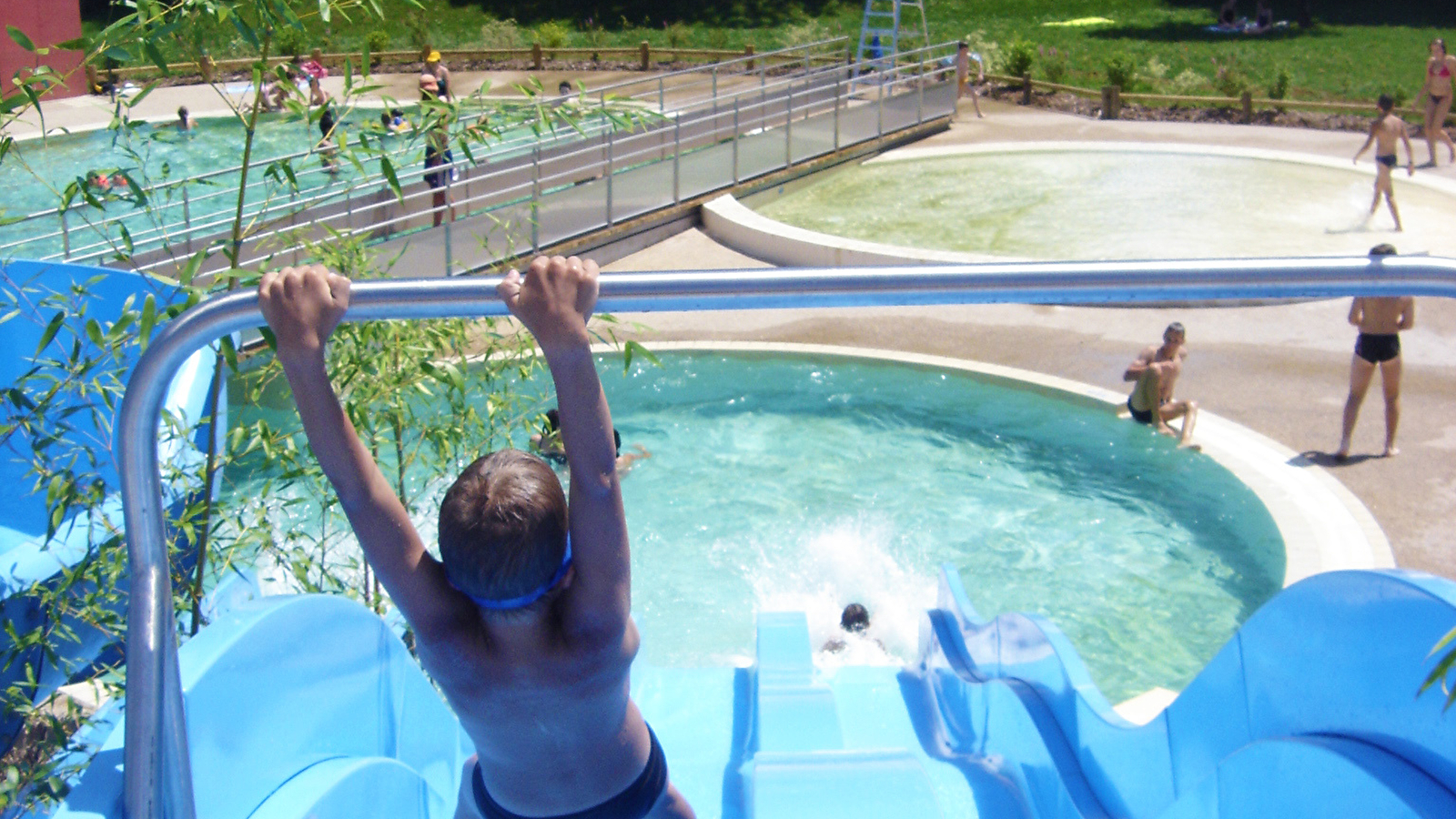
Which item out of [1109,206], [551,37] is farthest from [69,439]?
[551,37]

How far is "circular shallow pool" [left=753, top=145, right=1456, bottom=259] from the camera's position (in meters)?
13.2

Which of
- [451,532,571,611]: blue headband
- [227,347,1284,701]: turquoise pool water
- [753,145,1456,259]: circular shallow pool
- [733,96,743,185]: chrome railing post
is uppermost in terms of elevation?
[451,532,571,611]: blue headband

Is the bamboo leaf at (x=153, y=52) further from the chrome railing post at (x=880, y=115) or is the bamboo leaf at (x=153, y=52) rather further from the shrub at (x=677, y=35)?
the shrub at (x=677, y=35)

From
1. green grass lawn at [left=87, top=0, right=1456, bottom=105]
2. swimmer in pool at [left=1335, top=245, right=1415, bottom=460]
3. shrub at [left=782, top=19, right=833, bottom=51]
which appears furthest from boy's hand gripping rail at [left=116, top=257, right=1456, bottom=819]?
shrub at [left=782, top=19, right=833, bottom=51]

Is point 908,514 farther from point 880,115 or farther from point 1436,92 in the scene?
point 1436,92

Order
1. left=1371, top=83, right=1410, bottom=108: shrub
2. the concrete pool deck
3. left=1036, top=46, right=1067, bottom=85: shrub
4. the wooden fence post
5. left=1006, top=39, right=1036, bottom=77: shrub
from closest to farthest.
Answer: the concrete pool deck, the wooden fence post, left=1371, top=83, right=1410, bottom=108: shrub, left=1006, top=39, right=1036, bottom=77: shrub, left=1036, top=46, right=1067, bottom=85: shrub

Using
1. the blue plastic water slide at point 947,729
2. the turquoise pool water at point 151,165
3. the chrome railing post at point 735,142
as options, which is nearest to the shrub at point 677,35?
the turquoise pool water at point 151,165

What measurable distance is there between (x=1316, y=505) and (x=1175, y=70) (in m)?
21.7

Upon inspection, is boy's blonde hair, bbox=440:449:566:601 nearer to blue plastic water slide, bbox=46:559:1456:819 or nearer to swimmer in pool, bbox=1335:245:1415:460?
blue plastic water slide, bbox=46:559:1456:819

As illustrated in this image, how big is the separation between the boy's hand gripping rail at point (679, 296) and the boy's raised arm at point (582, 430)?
0.08m

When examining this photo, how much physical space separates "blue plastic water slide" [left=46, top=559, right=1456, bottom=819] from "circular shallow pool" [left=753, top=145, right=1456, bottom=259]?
29.8 feet

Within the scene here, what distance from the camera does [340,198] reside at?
1184cm

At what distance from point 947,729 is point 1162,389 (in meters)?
4.53

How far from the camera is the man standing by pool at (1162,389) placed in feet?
27.1
